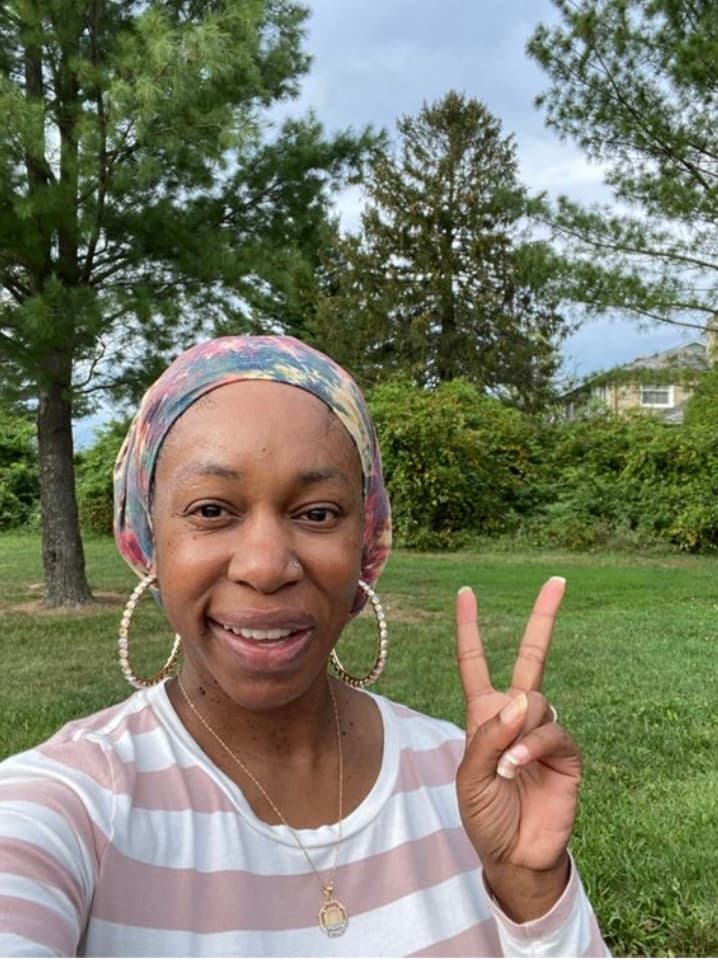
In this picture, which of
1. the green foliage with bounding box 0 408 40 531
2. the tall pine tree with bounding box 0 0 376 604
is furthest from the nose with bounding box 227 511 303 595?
the green foliage with bounding box 0 408 40 531

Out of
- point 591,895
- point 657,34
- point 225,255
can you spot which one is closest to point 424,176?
point 657,34

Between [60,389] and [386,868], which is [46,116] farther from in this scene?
[386,868]

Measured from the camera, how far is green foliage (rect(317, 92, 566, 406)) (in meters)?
20.4

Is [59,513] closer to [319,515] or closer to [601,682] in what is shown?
[601,682]

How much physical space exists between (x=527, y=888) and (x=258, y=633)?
0.34 m

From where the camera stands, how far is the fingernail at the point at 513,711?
846mm

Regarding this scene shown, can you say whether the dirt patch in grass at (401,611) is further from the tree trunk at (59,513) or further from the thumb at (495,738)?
the thumb at (495,738)

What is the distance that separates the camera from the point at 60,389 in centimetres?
680

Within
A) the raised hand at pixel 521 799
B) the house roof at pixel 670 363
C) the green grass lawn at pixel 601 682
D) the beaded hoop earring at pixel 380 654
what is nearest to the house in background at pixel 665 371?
the house roof at pixel 670 363

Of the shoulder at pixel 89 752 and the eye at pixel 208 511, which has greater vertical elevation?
the eye at pixel 208 511

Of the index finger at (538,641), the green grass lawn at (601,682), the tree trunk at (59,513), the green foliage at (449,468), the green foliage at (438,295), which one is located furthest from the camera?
the green foliage at (438,295)

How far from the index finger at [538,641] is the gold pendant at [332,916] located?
0.86 feet

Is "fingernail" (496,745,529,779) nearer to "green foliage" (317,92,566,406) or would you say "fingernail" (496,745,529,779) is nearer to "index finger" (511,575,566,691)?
"index finger" (511,575,566,691)

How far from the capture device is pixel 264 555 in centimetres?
86
